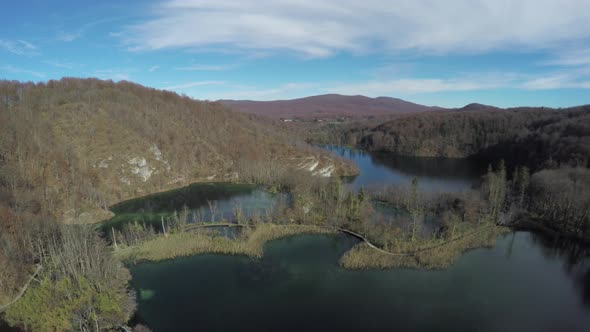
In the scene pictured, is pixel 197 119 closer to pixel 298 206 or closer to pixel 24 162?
pixel 24 162

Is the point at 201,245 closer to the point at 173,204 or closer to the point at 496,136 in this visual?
the point at 173,204

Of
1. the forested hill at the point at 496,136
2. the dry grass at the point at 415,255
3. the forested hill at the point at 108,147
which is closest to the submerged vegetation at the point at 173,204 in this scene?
the dry grass at the point at 415,255

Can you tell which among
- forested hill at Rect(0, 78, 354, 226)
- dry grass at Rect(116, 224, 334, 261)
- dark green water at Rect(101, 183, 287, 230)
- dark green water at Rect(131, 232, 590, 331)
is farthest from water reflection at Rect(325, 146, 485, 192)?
dry grass at Rect(116, 224, 334, 261)

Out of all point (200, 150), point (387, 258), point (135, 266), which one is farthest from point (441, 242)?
point (200, 150)

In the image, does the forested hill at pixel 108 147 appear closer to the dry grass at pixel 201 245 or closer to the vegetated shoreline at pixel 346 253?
the dry grass at pixel 201 245

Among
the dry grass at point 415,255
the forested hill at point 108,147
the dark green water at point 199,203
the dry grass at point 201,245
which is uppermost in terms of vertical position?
the forested hill at point 108,147

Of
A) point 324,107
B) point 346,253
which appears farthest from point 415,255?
point 324,107
